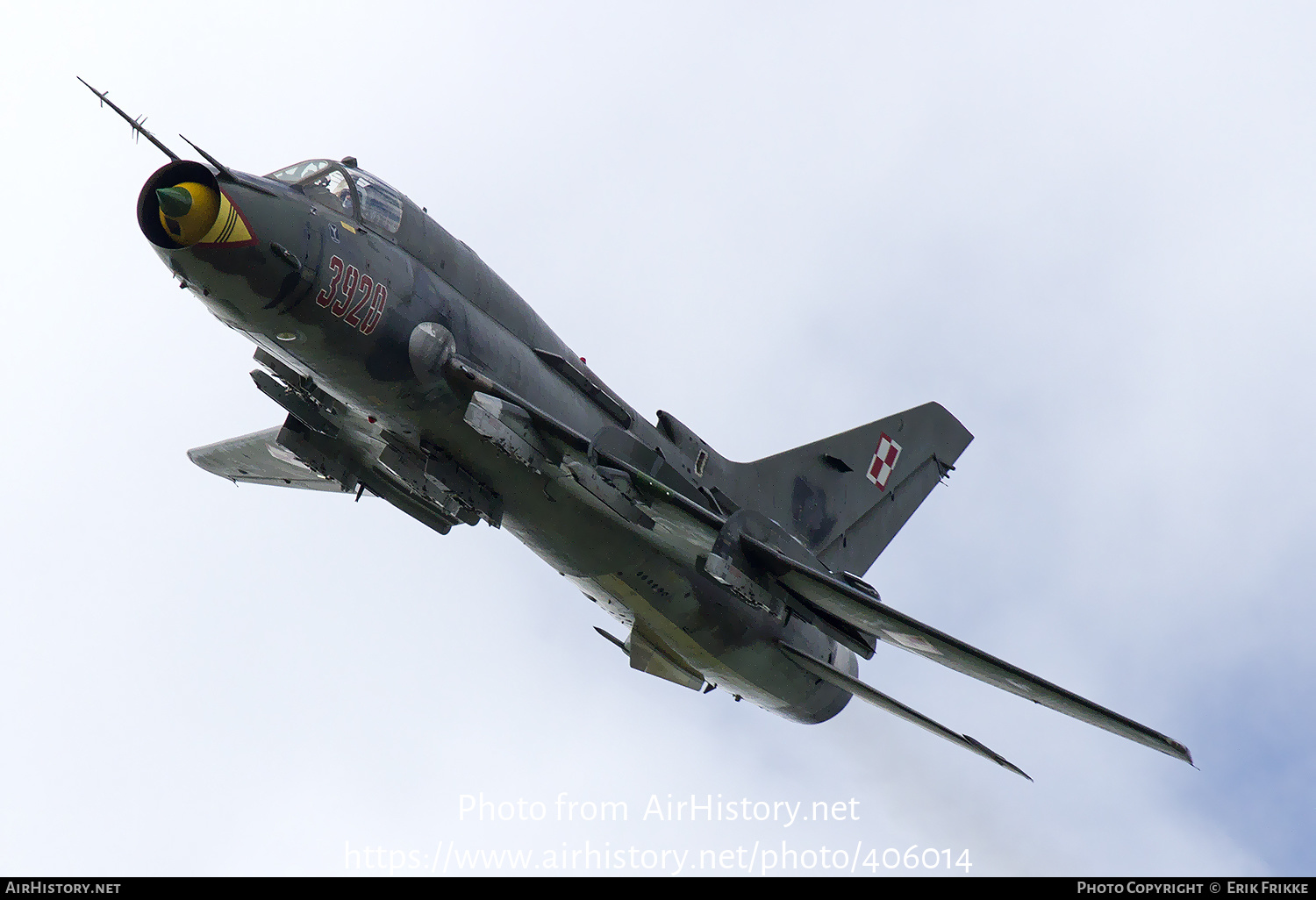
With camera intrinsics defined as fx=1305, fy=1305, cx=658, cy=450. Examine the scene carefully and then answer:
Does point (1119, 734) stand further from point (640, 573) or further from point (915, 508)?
point (915, 508)

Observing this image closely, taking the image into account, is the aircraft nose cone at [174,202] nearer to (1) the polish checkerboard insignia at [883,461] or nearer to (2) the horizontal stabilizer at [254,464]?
(2) the horizontal stabilizer at [254,464]

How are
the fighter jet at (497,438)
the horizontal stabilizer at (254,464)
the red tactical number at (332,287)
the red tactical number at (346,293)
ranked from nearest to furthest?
the fighter jet at (497,438)
the red tactical number at (332,287)
the red tactical number at (346,293)
the horizontal stabilizer at (254,464)

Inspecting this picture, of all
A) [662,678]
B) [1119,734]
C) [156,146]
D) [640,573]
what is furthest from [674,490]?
[156,146]

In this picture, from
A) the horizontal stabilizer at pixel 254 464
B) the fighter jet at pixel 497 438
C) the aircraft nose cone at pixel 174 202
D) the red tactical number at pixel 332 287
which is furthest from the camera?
the horizontal stabilizer at pixel 254 464

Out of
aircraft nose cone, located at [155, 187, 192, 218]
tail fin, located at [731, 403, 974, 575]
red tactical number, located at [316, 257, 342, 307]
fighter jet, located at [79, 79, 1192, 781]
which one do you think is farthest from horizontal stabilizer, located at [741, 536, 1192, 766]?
aircraft nose cone, located at [155, 187, 192, 218]

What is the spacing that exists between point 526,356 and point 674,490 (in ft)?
9.58

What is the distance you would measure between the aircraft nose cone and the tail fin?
1038 centimetres

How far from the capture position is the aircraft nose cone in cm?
1448

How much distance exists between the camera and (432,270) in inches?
680

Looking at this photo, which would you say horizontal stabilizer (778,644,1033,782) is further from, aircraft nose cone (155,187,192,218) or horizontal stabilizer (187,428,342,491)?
aircraft nose cone (155,187,192,218)

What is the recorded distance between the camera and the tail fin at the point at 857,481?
23094 millimetres

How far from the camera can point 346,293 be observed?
15.9 meters

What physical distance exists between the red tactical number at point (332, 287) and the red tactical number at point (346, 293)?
0.08m

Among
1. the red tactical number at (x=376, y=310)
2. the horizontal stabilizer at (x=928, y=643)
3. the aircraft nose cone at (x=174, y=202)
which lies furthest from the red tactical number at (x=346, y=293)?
the horizontal stabilizer at (x=928, y=643)
